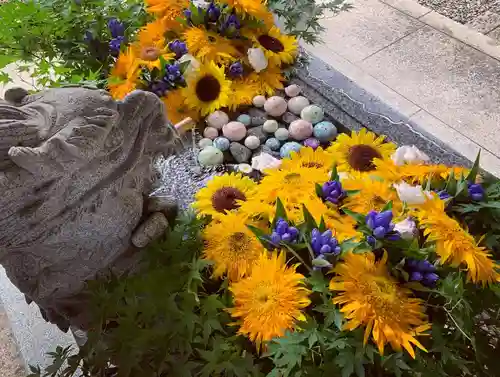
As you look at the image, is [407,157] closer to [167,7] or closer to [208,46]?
[208,46]

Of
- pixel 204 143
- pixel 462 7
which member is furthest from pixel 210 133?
pixel 462 7

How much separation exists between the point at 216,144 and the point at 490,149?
1.26 m

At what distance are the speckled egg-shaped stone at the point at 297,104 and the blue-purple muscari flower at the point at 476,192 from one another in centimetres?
71

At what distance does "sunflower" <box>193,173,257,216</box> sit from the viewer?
1.37m

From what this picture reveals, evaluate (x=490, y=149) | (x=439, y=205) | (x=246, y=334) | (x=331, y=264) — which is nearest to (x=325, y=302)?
(x=331, y=264)

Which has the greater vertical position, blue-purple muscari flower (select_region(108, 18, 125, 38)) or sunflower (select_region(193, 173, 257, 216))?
blue-purple muscari flower (select_region(108, 18, 125, 38))

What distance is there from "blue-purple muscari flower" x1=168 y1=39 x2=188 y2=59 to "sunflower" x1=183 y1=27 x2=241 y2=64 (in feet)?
0.08

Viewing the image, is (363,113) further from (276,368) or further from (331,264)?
(276,368)

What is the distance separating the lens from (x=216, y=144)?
170 cm

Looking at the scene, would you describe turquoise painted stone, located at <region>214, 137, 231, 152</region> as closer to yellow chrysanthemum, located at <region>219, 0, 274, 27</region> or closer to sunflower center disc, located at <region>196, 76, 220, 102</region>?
sunflower center disc, located at <region>196, 76, 220, 102</region>

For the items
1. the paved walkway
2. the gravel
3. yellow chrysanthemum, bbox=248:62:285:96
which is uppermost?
yellow chrysanthemum, bbox=248:62:285:96

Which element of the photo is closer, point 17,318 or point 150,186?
point 150,186

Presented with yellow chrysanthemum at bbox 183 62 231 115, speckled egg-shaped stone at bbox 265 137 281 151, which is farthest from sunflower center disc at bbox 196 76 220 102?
speckled egg-shaped stone at bbox 265 137 281 151

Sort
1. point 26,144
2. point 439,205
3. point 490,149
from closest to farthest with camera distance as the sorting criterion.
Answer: point 26,144 → point 439,205 → point 490,149
